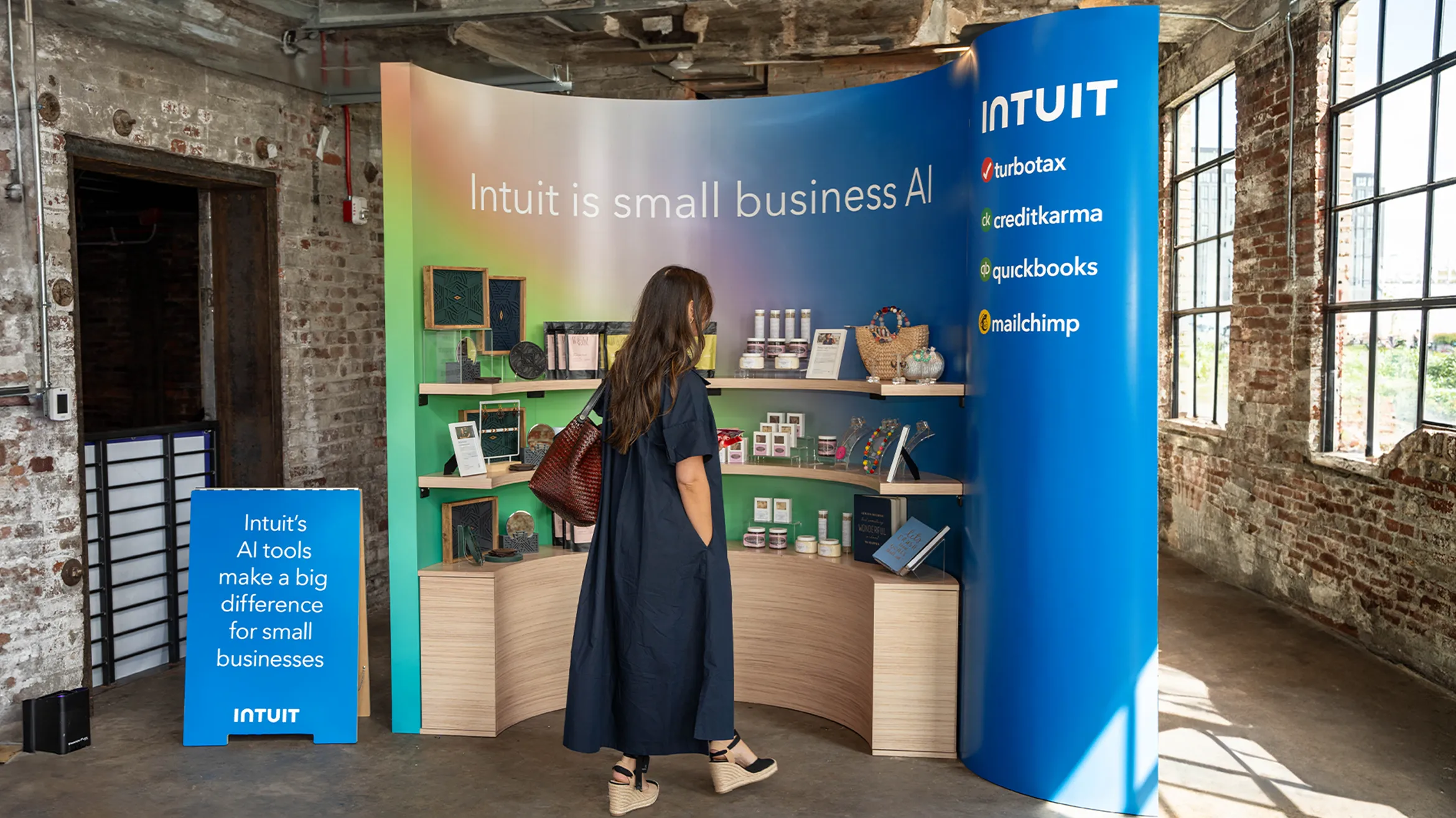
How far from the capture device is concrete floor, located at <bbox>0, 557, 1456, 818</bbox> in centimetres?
358

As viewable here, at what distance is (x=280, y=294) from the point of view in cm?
571

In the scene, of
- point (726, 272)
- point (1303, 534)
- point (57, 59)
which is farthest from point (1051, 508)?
point (57, 59)

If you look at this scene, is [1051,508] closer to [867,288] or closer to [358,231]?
[867,288]

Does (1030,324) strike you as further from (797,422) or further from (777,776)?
(777,776)

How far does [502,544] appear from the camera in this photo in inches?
183

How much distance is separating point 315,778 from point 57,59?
326cm

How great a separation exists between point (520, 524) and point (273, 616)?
106 cm

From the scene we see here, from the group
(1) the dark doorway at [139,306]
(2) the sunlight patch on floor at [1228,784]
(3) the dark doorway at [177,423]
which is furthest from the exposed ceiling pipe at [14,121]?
(2) the sunlight patch on floor at [1228,784]

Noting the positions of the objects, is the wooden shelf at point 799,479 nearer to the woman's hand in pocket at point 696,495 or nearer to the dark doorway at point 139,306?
the woman's hand in pocket at point 696,495

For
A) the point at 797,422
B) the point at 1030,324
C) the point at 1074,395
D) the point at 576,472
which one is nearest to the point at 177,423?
the point at 576,472

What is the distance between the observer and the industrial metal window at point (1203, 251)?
756 cm

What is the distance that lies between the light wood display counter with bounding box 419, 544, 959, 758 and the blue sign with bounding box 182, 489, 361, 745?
0.35 metres

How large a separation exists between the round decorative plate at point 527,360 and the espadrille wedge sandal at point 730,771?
1.81m

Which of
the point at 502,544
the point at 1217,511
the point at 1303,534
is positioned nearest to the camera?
the point at 502,544
